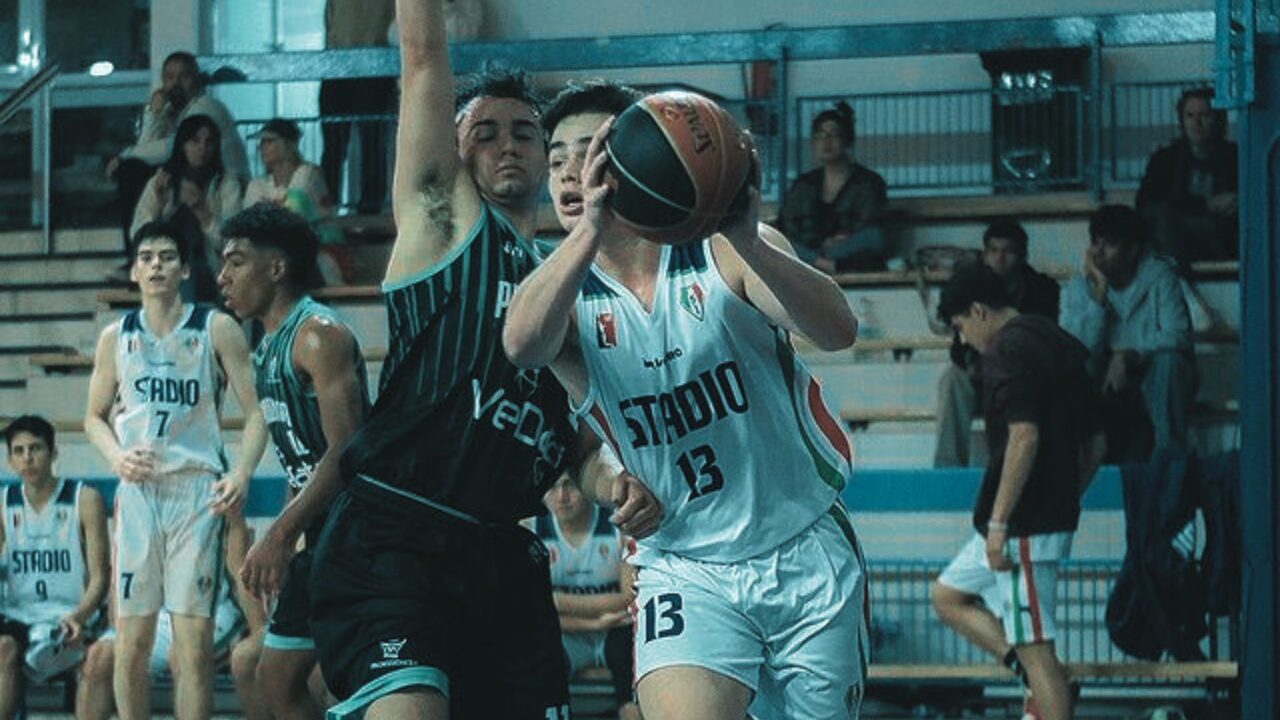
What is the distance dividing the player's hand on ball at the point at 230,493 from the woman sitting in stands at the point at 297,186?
4721 millimetres

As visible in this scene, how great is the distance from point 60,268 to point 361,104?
102 inches

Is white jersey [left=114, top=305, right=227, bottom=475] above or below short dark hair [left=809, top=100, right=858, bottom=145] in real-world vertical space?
below

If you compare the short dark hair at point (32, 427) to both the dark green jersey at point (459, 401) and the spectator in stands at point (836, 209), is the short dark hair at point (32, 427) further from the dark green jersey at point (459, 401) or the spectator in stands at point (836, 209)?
the dark green jersey at point (459, 401)

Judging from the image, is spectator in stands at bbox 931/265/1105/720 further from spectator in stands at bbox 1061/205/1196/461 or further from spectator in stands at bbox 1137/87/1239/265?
A: spectator in stands at bbox 1137/87/1239/265

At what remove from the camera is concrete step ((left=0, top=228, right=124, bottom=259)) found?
15914 mm

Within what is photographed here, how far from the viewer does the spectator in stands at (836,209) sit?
41.8ft

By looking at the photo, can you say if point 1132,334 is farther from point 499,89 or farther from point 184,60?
point 499,89

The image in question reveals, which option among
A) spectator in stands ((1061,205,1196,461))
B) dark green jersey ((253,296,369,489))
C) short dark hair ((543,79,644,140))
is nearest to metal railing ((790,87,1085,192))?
spectator in stands ((1061,205,1196,461))

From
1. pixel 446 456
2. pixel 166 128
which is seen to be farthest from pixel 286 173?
pixel 446 456

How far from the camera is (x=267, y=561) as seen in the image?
5.18m

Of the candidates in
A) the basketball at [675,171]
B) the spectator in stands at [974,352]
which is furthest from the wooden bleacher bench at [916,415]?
the basketball at [675,171]

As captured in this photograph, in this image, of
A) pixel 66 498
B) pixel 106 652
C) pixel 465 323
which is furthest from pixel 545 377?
pixel 66 498

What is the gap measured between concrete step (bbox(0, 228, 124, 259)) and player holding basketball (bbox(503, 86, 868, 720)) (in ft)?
38.3

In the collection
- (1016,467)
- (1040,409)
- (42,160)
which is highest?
(42,160)
